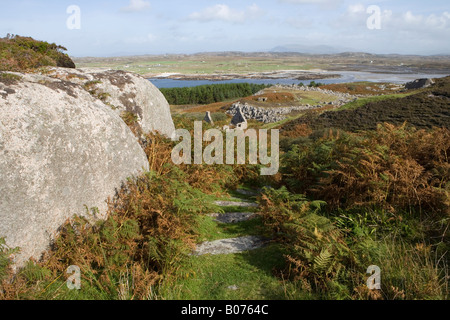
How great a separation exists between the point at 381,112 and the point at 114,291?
95.5 ft

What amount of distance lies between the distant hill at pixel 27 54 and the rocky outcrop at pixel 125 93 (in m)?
0.61

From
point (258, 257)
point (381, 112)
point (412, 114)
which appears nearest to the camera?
point (258, 257)

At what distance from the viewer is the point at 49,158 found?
188 inches

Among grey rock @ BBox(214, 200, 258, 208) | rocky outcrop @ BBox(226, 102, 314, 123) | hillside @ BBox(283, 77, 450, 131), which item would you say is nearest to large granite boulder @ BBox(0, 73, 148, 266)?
grey rock @ BBox(214, 200, 258, 208)

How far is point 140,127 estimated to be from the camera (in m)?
8.12

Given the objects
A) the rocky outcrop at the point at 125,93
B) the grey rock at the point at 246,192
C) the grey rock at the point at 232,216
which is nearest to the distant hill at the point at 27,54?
the rocky outcrop at the point at 125,93

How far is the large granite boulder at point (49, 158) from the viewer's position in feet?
14.2

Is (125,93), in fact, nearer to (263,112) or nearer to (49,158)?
(49,158)

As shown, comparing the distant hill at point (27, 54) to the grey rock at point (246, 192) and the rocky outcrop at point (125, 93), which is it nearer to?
the rocky outcrop at point (125, 93)

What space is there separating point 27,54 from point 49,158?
186 inches

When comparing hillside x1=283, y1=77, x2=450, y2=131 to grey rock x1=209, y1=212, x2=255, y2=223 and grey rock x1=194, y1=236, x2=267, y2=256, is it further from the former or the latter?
grey rock x1=194, y1=236, x2=267, y2=256

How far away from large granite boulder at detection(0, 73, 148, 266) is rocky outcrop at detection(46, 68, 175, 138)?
60.4 inches
